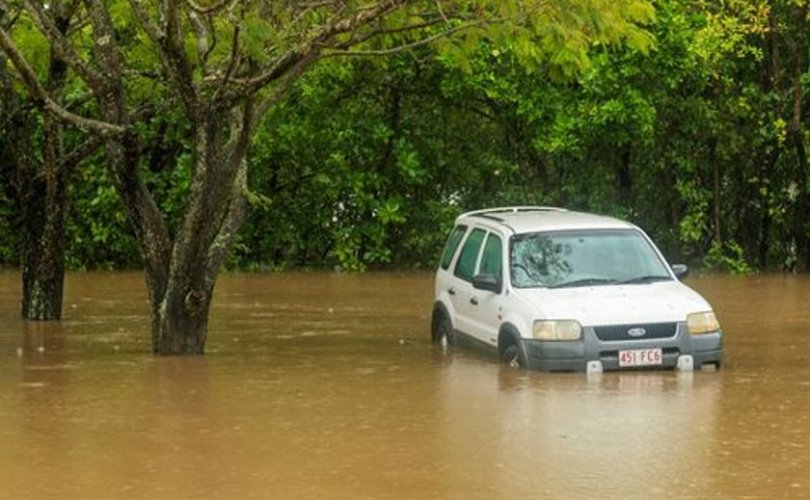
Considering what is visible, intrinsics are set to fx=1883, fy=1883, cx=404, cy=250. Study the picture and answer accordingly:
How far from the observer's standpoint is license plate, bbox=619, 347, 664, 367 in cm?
1670

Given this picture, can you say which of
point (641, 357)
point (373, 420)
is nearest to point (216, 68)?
point (641, 357)

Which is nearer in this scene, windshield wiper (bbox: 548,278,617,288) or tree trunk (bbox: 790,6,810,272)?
windshield wiper (bbox: 548,278,617,288)

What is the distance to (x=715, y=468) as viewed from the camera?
1176cm

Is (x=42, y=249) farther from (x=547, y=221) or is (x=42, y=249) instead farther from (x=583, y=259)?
(x=583, y=259)

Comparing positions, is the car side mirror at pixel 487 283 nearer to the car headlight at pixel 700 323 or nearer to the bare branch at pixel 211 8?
the car headlight at pixel 700 323

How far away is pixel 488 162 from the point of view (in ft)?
110

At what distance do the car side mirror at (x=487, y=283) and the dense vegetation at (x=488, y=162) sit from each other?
1350 centimetres

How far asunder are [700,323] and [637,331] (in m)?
0.63

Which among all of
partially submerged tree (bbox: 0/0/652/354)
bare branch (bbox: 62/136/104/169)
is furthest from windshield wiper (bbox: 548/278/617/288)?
bare branch (bbox: 62/136/104/169)

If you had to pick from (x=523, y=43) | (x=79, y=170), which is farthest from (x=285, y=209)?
(x=523, y=43)

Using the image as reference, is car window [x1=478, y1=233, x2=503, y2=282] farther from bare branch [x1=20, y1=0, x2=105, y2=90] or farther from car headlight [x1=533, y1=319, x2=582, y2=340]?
bare branch [x1=20, y1=0, x2=105, y2=90]

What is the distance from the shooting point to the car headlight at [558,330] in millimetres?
16609

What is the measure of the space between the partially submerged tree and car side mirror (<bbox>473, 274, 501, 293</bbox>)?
2.30 metres

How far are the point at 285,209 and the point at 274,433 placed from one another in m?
21.0
